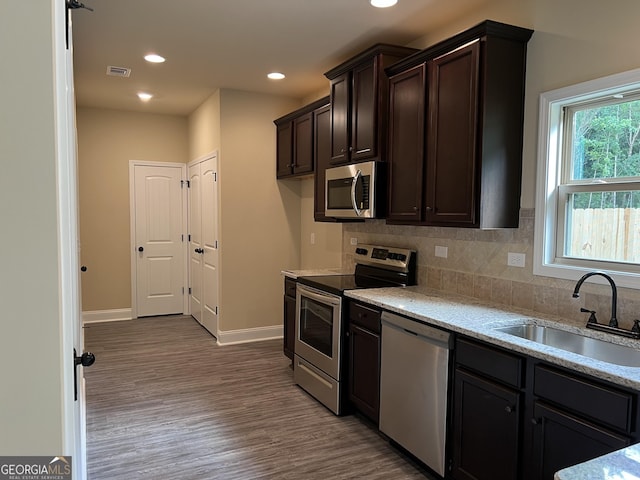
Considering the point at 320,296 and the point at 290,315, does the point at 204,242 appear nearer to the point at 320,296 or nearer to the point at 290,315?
the point at 290,315

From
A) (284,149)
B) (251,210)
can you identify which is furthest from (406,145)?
(251,210)

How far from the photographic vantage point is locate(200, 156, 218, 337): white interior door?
5289 mm

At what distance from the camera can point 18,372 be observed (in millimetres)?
880

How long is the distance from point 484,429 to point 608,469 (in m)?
1.20

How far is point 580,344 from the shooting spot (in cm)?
221

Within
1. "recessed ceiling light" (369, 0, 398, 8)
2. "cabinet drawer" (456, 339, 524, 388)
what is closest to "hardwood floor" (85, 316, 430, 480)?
Result: "cabinet drawer" (456, 339, 524, 388)

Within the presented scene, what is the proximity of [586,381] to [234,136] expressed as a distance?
13.9 ft

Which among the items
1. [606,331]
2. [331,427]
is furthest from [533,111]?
[331,427]

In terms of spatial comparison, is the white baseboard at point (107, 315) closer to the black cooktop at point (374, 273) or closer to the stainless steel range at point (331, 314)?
the stainless steel range at point (331, 314)

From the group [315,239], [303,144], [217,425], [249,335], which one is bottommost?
[217,425]

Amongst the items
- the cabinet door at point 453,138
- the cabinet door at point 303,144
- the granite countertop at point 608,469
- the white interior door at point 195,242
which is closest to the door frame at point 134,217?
the white interior door at point 195,242

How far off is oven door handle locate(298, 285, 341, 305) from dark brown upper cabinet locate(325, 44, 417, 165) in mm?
1090

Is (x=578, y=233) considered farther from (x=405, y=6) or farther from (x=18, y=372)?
(x=18, y=372)

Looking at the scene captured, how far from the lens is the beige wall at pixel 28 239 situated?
84 centimetres
